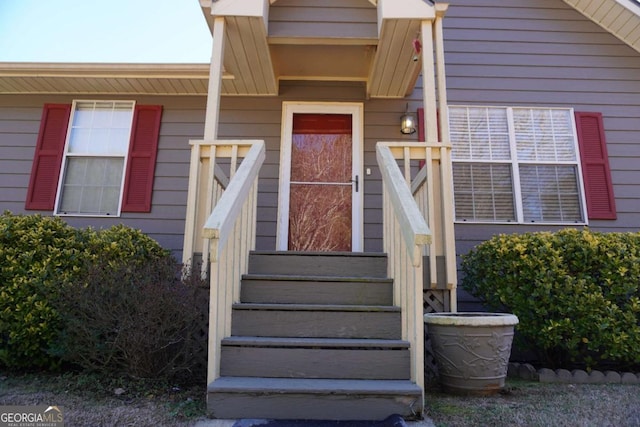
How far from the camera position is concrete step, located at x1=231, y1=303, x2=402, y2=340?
2.66 m

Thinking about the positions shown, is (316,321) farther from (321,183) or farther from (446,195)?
(321,183)

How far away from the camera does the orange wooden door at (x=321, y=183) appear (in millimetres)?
4645

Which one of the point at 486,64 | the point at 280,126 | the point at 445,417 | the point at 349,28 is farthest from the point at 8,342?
the point at 486,64

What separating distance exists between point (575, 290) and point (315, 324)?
6.49 ft

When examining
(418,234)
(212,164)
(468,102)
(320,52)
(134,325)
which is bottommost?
(134,325)

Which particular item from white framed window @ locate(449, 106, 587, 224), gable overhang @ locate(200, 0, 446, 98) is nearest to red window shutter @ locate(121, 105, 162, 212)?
gable overhang @ locate(200, 0, 446, 98)

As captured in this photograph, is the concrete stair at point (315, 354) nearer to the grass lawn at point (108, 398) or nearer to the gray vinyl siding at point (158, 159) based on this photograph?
the grass lawn at point (108, 398)

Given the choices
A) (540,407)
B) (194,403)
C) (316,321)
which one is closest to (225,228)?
(316,321)

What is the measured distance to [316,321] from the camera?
2.69 metres

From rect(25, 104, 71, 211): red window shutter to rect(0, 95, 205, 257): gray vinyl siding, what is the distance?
0.08 meters

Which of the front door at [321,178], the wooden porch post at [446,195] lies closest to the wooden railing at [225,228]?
the front door at [321,178]

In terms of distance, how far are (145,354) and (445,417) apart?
1.79 metres

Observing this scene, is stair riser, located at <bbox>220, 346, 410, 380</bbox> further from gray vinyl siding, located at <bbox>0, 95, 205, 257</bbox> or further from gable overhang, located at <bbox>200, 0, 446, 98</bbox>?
gable overhang, located at <bbox>200, 0, 446, 98</bbox>

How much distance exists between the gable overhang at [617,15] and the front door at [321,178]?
2.97 meters
